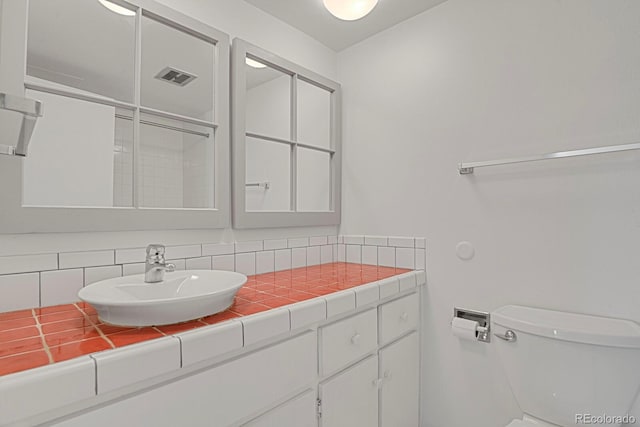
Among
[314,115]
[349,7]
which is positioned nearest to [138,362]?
[349,7]

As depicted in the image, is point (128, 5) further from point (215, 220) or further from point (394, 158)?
point (394, 158)

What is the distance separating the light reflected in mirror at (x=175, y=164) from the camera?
1.25 m

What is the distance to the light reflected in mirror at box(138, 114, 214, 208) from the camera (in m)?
1.25

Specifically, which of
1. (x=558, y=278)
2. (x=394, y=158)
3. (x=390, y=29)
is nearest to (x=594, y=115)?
(x=558, y=278)

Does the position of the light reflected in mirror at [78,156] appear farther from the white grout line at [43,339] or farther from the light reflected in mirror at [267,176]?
the light reflected in mirror at [267,176]

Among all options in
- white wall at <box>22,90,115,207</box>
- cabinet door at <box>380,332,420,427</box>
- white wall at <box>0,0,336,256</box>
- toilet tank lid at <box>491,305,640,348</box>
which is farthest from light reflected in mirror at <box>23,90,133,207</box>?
toilet tank lid at <box>491,305,640,348</box>

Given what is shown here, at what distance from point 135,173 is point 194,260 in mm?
405

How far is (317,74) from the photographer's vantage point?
6.15 ft

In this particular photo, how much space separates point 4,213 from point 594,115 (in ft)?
6.52

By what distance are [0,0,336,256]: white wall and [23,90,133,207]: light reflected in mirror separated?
0.12m

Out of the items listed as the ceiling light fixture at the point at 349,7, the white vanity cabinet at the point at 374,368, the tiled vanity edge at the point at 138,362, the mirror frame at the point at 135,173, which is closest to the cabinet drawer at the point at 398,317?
the white vanity cabinet at the point at 374,368

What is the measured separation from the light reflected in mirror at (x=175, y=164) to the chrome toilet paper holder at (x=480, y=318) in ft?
4.06

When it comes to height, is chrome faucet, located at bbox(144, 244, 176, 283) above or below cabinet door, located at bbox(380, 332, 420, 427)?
above

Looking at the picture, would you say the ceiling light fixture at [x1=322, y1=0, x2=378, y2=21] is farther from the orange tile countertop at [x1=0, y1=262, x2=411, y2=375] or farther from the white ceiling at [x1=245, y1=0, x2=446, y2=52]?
the orange tile countertop at [x1=0, y1=262, x2=411, y2=375]
